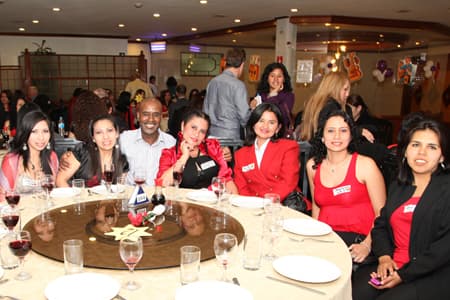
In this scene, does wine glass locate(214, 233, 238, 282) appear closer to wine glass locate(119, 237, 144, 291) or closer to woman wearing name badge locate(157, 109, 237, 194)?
wine glass locate(119, 237, 144, 291)

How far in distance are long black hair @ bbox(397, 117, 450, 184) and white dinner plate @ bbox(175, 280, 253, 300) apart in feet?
4.42

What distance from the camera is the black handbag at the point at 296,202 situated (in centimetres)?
310

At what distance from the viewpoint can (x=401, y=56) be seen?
34.5 ft

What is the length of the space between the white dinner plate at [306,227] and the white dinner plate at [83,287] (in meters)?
0.96

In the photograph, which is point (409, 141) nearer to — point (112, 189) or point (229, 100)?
point (112, 189)

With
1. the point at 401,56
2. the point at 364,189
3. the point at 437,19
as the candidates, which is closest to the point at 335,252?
the point at 364,189

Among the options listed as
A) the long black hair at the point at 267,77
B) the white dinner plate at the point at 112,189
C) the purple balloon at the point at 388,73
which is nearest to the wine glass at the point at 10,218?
the white dinner plate at the point at 112,189

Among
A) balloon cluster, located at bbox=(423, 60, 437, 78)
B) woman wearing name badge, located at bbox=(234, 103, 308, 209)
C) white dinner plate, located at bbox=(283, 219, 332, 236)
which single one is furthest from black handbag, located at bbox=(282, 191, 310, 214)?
balloon cluster, located at bbox=(423, 60, 437, 78)

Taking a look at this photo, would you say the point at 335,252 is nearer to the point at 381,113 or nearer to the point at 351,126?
the point at 351,126

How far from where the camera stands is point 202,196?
2656 millimetres

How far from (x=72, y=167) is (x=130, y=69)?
422 inches

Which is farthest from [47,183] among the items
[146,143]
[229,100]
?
[229,100]

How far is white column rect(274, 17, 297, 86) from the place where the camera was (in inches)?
354

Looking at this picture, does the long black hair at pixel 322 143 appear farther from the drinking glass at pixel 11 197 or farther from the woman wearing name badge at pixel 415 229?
the drinking glass at pixel 11 197
